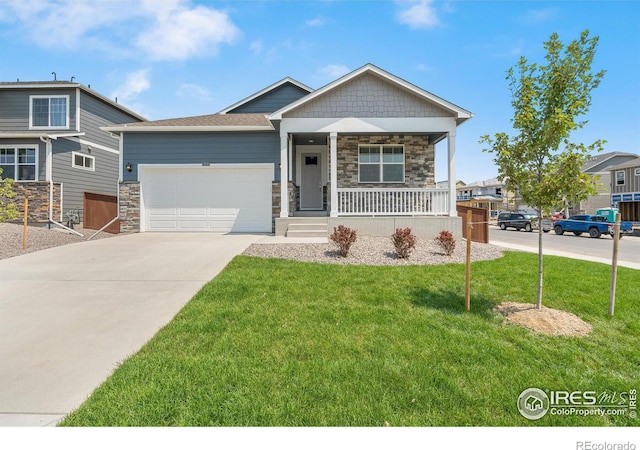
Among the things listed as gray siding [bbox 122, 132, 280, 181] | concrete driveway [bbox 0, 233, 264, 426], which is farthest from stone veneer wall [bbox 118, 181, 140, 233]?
concrete driveway [bbox 0, 233, 264, 426]

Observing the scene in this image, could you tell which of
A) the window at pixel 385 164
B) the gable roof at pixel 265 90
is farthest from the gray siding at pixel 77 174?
the window at pixel 385 164

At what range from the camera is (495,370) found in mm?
2752

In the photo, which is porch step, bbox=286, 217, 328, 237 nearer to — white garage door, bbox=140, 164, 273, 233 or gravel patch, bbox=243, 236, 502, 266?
gravel patch, bbox=243, 236, 502, 266

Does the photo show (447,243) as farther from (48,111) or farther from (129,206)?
(48,111)

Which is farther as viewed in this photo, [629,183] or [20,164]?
[629,183]

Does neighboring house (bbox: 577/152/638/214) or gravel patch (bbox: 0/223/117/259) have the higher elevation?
neighboring house (bbox: 577/152/638/214)

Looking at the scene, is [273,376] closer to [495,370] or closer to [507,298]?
[495,370]

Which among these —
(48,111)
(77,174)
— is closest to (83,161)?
(77,174)

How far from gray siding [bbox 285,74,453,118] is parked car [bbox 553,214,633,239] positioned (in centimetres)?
1238

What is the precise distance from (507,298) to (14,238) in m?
13.0

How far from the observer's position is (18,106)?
590 inches

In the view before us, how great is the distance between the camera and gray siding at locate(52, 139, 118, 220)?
1392 centimetres

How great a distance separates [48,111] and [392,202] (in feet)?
53.9

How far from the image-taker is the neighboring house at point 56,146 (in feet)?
43.9
